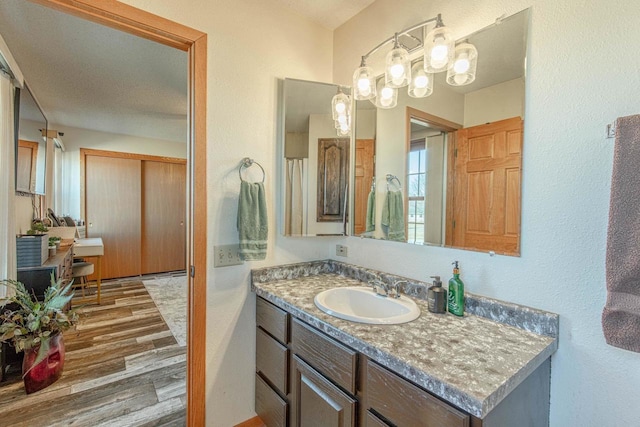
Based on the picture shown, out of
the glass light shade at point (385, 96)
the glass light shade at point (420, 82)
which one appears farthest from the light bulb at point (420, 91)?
the glass light shade at point (385, 96)

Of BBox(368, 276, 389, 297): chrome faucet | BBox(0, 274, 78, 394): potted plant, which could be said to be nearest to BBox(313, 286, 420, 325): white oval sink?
BBox(368, 276, 389, 297): chrome faucet

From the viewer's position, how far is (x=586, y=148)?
950mm

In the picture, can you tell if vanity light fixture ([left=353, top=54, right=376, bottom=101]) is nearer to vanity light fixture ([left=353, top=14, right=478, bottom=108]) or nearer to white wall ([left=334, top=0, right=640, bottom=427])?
vanity light fixture ([left=353, top=14, right=478, bottom=108])

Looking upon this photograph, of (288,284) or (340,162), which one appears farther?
(340,162)

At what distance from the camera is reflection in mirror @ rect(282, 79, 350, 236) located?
174 cm

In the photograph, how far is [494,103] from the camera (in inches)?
46.7

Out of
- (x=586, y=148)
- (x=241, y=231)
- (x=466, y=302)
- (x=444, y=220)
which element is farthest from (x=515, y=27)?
(x=241, y=231)

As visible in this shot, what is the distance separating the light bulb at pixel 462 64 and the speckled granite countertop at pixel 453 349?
981 mm

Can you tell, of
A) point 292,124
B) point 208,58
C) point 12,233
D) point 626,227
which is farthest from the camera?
point 12,233

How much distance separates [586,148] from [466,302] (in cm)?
70

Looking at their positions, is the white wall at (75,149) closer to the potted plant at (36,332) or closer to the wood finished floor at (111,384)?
the wood finished floor at (111,384)

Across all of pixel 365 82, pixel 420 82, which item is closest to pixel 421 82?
pixel 420 82

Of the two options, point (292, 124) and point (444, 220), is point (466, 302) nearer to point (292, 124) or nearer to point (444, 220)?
point (444, 220)

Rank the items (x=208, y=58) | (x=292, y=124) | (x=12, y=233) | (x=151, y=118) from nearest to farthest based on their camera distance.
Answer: (x=208, y=58)
(x=292, y=124)
(x=12, y=233)
(x=151, y=118)
